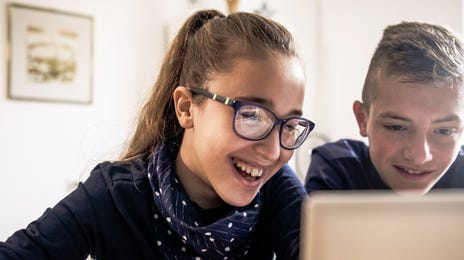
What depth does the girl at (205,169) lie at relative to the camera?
806 mm

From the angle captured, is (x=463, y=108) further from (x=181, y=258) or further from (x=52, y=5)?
(x=52, y=5)

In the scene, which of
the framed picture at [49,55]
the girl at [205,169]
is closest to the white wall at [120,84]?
the framed picture at [49,55]

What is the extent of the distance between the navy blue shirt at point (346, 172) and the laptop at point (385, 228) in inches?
31.6

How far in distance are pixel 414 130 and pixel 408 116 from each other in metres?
0.03

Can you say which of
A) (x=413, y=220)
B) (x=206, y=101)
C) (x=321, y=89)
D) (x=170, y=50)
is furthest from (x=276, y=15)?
(x=413, y=220)

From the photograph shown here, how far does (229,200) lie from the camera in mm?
851

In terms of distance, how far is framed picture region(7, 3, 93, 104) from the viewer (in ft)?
8.66

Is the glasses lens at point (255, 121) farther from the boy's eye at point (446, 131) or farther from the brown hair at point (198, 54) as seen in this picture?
the boy's eye at point (446, 131)

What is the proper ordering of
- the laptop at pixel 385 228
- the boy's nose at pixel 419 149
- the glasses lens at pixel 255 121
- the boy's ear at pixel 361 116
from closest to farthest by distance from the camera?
the laptop at pixel 385 228 → the glasses lens at pixel 255 121 → the boy's nose at pixel 419 149 → the boy's ear at pixel 361 116

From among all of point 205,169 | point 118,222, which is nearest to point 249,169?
point 205,169

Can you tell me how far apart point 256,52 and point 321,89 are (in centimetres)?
258

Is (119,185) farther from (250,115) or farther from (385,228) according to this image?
(385,228)

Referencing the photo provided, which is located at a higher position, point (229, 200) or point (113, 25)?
point (113, 25)

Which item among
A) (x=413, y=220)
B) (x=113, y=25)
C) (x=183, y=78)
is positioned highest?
(x=113, y=25)
